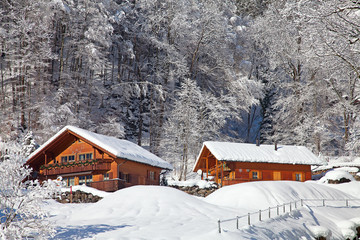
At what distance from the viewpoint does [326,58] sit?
2295 cm

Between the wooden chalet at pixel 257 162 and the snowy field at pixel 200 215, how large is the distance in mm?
8513

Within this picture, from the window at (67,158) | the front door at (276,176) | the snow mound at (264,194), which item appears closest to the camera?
the snow mound at (264,194)

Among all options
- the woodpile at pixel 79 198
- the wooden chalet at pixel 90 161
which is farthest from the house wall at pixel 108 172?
the woodpile at pixel 79 198

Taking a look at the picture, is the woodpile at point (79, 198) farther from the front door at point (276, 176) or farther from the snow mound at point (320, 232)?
the front door at point (276, 176)

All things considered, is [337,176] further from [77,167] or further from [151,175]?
[77,167]

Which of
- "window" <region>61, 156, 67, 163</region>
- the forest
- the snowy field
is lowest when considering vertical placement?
the snowy field

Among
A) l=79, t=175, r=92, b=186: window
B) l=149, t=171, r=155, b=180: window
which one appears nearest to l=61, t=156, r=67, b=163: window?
l=79, t=175, r=92, b=186: window

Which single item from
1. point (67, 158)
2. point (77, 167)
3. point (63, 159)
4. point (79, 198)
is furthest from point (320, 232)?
point (63, 159)

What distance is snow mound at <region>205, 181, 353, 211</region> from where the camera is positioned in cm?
2619

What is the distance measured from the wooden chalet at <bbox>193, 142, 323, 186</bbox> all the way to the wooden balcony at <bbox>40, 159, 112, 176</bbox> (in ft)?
32.8

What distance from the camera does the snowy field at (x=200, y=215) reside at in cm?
1730

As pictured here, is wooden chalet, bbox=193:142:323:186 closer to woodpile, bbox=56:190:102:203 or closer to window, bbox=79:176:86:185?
window, bbox=79:176:86:185

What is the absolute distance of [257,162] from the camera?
39.4 meters

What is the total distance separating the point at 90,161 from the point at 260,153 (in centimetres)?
1604
